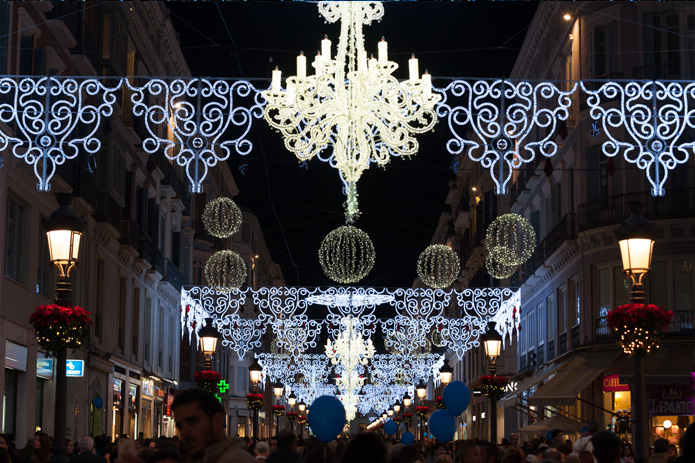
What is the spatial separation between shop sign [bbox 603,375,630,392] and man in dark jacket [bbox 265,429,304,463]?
2157 centimetres

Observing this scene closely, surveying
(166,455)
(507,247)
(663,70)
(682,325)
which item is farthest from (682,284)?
(166,455)

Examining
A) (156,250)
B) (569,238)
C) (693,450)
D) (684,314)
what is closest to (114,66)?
(156,250)

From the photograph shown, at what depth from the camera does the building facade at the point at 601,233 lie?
30.0m

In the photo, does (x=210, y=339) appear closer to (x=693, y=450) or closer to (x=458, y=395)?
(x=458, y=395)

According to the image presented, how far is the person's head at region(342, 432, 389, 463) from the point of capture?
565 centimetres

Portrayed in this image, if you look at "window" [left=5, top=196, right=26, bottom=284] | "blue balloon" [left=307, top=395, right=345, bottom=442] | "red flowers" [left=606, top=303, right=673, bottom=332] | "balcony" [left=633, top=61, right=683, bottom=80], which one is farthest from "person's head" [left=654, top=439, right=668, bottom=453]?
"balcony" [left=633, top=61, right=683, bottom=80]

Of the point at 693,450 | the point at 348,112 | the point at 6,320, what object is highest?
the point at 348,112

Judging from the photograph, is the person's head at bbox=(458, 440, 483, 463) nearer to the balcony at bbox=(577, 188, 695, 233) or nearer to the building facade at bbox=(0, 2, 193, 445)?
the building facade at bbox=(0, 2, 193, 445)

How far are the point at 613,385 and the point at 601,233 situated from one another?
4.21m

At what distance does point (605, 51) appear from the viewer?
31719 mm

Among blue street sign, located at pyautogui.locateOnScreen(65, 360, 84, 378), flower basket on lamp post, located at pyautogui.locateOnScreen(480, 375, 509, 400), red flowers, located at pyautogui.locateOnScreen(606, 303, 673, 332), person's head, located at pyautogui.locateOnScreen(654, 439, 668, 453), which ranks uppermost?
red flowers, located at pyautogui.locateOnScreen(606, 303, 673, 332)

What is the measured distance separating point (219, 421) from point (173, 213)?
139ft

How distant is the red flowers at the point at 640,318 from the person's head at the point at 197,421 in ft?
29.2

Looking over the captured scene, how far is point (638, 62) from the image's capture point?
103 ft
